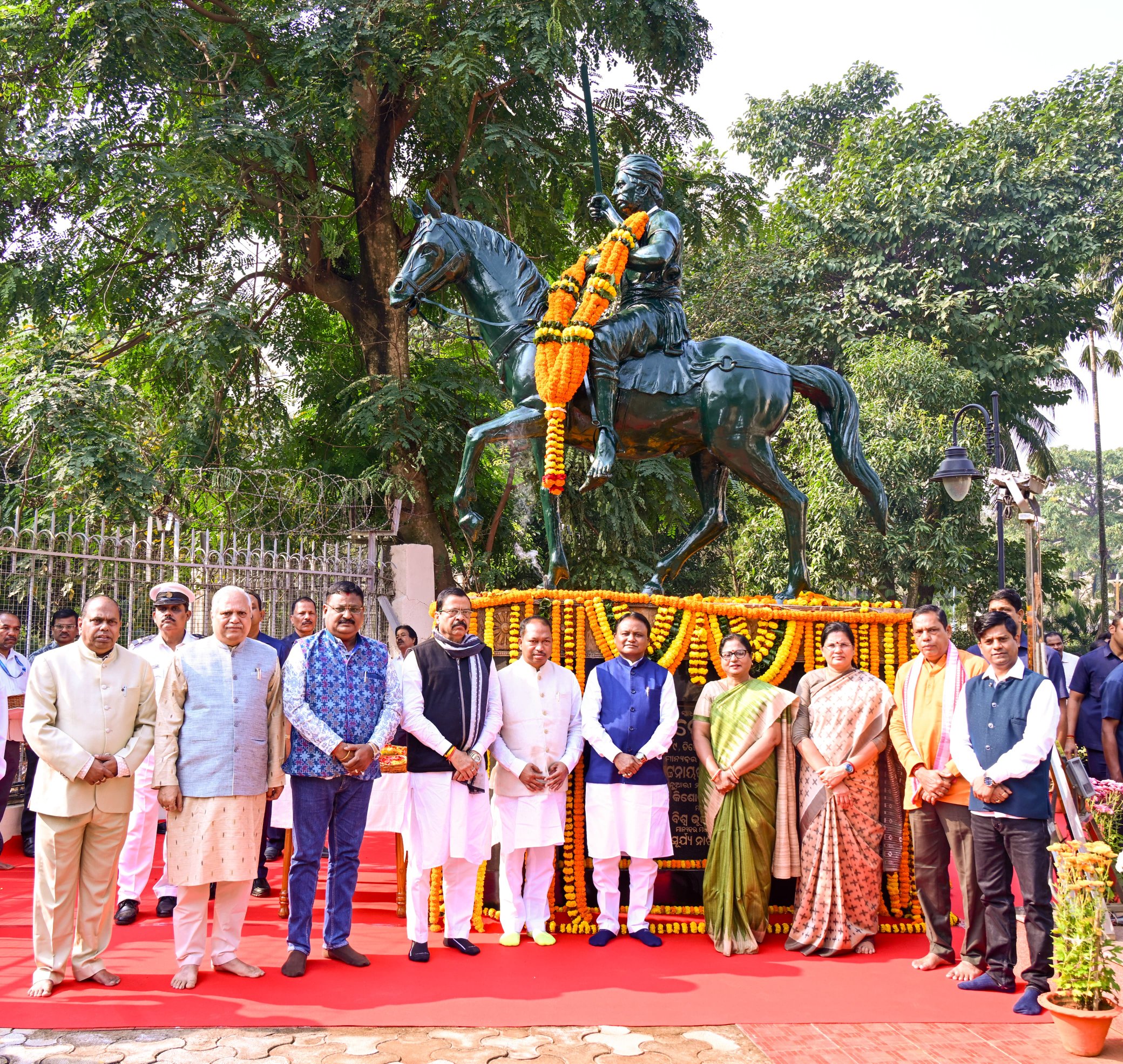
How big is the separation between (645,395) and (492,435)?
3.26 feet

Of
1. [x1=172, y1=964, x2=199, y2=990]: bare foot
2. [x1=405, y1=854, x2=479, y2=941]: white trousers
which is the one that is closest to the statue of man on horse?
[x1=405, y1=854, x2=479, y2=941]: white trousers

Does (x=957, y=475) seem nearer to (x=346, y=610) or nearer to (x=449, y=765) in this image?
(x=449, y=765)

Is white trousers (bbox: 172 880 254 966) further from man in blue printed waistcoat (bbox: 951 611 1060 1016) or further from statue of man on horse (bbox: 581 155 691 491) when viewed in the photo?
man in blue printed waistcoat (bbox: 951 611 1060 1016)

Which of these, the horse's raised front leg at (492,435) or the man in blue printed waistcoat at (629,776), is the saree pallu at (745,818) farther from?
the horse's raised front leg at (492,435)

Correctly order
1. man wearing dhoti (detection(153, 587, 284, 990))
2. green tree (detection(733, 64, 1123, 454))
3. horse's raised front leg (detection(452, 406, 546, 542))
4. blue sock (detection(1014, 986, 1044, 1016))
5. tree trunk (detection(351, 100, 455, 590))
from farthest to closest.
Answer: green tree (detection(733, 64, 1123, 454)), tree trunk (detection(351, 100, 455, 590)), horse's raised front leg (detection(452, 406, 546, 542)), man wearing dhoti (detection(153, 587, 284, 990)), blue sock (detection(1014, 986, 1044, 1016))

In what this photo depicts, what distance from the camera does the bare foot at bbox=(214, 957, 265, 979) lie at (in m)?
4.49

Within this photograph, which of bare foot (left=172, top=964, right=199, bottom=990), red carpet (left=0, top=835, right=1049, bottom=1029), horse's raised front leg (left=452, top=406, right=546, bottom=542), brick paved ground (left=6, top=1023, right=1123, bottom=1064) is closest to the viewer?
brick paved ground (left=6, top=1023, right=1123, bottom=1064)

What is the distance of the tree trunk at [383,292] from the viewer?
40.8 feet

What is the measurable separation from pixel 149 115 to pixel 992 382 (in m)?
→ 14.3

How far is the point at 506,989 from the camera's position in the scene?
14.6ft

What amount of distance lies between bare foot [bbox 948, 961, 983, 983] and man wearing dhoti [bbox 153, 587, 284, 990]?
10.3ft

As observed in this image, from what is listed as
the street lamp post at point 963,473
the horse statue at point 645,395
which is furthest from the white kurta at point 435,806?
the street lamp post at point 963,473

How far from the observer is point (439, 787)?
16.6ft

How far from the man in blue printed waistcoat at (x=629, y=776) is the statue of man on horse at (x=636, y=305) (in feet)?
4.21
